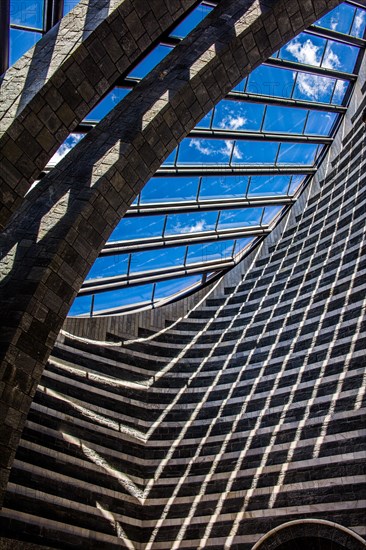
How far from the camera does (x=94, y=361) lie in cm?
2298

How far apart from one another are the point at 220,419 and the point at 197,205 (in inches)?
286

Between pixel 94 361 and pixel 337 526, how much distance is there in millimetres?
10044

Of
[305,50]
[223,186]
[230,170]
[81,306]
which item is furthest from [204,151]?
[81,306]

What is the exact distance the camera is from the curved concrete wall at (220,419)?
17.9m

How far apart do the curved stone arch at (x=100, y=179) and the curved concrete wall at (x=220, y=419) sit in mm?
7951

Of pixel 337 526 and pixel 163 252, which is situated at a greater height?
pixel 163 252

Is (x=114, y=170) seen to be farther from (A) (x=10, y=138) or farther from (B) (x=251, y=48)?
(B) (x=251, y=48)

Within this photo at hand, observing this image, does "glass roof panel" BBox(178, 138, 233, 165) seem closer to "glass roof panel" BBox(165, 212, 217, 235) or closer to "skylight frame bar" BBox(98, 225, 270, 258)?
"glass roof panel" BBox(165, 212, 217, 235)

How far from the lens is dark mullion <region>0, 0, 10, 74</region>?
10000mm

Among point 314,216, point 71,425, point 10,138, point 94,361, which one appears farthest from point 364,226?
point 10,138

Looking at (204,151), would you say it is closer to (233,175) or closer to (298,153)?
(233,175)

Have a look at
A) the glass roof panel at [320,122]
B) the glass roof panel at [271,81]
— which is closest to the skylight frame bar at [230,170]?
the glass roof panel at [320,122]

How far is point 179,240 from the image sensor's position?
23891mm

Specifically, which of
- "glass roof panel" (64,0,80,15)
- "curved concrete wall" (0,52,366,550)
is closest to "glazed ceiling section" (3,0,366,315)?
"curved concrete wall" (0,52,366,550)
